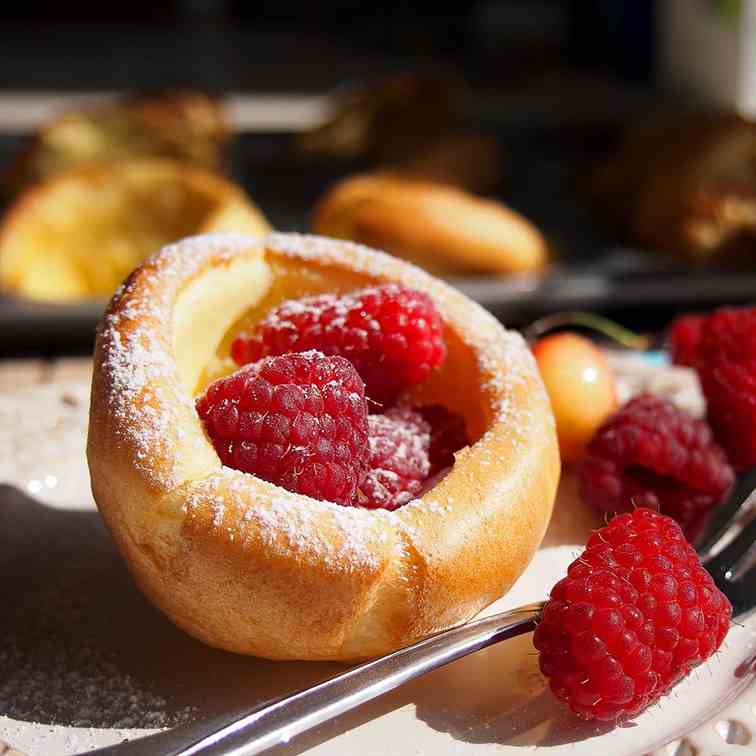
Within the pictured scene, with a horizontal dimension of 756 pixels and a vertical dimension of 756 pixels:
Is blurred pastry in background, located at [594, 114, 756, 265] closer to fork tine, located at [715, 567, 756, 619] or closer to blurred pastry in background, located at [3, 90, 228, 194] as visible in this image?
blurred pastry in background, located at [3, 90, 228, 194]

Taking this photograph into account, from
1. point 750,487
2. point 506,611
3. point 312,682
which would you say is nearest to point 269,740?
point 312,682

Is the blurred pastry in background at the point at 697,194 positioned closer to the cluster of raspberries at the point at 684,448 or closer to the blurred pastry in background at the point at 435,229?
the blurred pastry in background at the point at 435,229

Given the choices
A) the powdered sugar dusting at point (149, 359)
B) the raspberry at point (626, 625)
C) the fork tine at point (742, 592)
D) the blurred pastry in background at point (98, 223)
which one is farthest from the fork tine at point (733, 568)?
the blurred pastry in background at point (98, 223)

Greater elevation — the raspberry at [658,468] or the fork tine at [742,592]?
the raspberry at [658,468]

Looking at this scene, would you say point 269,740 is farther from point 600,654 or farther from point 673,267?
point 673,267

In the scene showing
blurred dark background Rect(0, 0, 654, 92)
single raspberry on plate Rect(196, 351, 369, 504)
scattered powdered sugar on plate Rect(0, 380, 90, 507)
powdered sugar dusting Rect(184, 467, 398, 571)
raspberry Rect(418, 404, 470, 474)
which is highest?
single raspberry on plate Rect(196, 351, 369, 504)

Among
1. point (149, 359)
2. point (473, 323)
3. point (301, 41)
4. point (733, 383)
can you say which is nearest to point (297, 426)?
point (149, 359)

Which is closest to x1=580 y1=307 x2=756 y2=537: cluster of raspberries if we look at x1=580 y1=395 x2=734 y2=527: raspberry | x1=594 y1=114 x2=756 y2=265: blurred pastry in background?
x1=580 y1=395 x2=734 y2=527: raspberry
